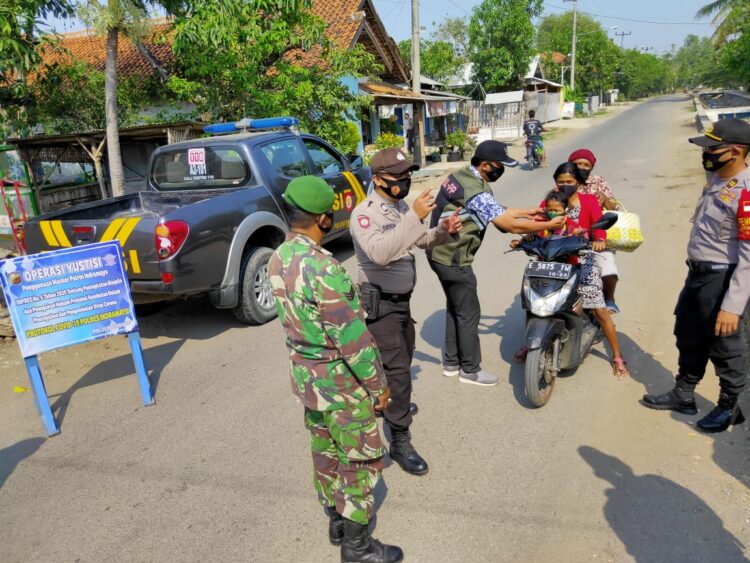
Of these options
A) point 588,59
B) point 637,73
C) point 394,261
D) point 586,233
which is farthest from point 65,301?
point 637,73

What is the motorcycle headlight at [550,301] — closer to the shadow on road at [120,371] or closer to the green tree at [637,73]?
the shadow on road at [120,371]

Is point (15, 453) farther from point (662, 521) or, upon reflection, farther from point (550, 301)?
point (662, 521)

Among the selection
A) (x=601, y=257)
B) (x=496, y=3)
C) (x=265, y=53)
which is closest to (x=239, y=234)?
(x=601, y=257)

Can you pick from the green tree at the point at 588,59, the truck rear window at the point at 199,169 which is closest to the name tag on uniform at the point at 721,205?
the truck rear window at the point at 199,169

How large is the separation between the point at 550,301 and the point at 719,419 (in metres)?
1.22

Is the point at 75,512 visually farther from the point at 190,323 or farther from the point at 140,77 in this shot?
the point at 140,77

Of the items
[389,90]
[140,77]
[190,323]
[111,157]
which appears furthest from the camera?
[389,90]

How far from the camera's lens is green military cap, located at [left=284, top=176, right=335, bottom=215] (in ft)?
7.11

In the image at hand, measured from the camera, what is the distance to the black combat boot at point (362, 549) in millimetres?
2463

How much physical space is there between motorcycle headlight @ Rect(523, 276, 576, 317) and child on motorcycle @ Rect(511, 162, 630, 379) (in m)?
0.41

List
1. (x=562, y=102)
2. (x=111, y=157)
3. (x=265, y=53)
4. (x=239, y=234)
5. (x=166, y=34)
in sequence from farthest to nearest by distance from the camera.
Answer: (x=562, y=102) < (x=166, y=34) < (x=265, y=53) < (x=111, y=157) < (x=239, y=234)

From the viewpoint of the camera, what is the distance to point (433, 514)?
2.84 meters

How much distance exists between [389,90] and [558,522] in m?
18.4

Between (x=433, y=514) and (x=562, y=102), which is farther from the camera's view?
(x=562, y=102)
